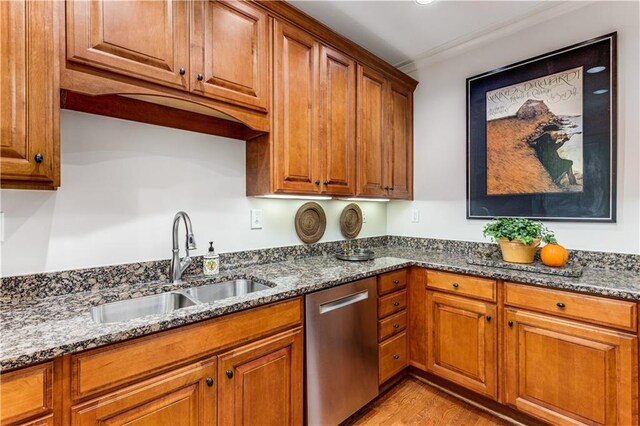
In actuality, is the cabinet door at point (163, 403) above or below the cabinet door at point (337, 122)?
below

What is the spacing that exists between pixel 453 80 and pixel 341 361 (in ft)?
7.76

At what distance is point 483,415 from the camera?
6.41 ft

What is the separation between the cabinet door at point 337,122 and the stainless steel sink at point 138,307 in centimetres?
109

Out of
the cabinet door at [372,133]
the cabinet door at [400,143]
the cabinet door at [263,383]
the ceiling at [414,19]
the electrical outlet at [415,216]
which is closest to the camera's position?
the cabinet door at [263,383]

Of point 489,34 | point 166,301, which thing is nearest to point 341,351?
point 166,301

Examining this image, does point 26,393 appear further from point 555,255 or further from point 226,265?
point 555,255

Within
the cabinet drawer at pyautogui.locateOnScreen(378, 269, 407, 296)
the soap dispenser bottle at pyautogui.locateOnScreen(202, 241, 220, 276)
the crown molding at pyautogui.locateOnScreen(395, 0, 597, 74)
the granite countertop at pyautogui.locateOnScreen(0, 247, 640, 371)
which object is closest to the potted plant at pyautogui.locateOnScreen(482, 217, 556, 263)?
the granite countertop at pyautogui.locateOnScreen(0, 247, 640, 371)

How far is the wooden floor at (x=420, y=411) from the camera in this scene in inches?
74.5

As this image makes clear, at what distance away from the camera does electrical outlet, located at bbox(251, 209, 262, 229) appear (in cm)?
206

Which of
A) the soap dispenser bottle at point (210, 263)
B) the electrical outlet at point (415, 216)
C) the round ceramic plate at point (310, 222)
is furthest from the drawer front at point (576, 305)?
the soap dispenser bottle at point (210, 263)

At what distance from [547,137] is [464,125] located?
0.61 meters

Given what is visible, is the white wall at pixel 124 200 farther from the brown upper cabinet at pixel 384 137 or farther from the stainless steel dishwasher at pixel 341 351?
the brown upper cabinet at pixel 384 137

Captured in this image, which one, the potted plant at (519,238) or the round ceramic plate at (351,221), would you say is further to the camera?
the round ceramic plate at (351,221)

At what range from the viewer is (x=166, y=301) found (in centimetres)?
152
